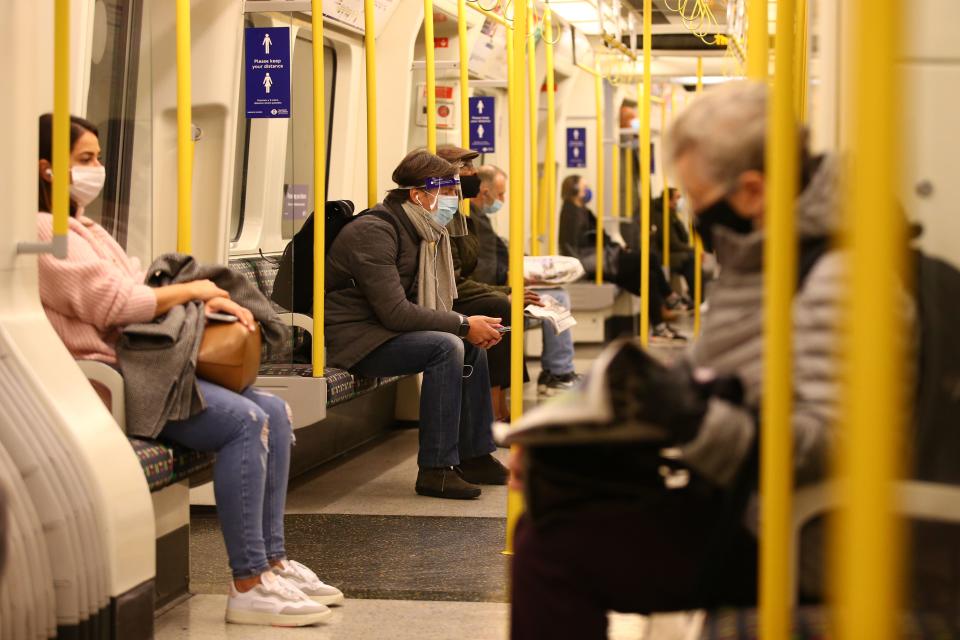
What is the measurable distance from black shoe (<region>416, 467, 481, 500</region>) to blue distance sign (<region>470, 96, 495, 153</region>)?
4.25 meters

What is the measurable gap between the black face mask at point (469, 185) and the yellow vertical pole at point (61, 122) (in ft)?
11.5

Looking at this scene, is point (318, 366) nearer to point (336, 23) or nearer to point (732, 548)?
point (336, 23)

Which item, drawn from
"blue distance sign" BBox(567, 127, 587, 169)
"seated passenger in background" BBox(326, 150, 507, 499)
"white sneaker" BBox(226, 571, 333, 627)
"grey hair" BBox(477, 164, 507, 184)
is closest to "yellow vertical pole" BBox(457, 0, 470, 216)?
"seated passenger in background" BBox(326, 150, 507, 499)

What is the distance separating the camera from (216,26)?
5922 millimetres

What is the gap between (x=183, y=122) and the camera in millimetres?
4641

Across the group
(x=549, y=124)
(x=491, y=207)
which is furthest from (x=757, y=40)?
(x=549, y=124)

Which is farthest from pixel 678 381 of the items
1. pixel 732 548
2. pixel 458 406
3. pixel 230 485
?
pixel 458 406

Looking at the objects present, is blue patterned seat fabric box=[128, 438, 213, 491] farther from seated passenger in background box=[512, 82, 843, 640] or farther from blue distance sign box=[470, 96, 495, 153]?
blue distance sign box=[470, 96, 495, 153]

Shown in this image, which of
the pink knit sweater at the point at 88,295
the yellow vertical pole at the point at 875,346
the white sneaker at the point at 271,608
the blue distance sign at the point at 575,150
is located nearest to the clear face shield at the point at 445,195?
the pink knit sweater at the point at 88,295

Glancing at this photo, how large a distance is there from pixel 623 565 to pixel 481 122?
25.6ft

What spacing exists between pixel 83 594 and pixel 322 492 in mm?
2823

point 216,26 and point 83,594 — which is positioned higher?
point 216,26

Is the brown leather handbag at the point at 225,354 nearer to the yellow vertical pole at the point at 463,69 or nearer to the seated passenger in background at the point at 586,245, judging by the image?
the yellow vertical pole at the point at 463,69

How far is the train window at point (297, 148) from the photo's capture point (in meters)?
5.52
